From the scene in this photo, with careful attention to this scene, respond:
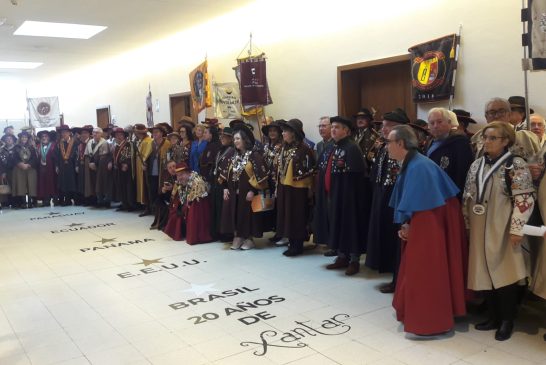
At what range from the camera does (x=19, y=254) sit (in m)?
6.12

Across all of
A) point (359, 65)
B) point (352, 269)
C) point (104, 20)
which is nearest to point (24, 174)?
point (104, 20)

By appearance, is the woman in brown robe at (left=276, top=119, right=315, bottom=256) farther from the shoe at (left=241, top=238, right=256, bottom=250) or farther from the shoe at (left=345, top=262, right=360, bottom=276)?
the shoe at (left=345, top=262, right=360, bottom=276)

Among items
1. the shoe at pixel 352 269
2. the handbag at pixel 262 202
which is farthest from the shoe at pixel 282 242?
the shoe at pixel 352 269

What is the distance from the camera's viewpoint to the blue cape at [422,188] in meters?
3.21

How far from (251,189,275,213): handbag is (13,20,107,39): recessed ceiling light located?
4.97m

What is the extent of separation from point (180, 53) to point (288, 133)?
19.0ft

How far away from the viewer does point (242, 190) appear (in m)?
5.84

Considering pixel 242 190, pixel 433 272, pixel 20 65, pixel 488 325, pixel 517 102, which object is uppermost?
pixel 20 65

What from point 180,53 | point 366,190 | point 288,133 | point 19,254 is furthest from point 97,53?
point 366,190

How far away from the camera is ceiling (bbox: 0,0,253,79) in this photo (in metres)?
7.19

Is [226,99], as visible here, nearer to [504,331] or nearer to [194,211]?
[194,211]

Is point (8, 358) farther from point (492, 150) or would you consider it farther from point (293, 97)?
point (293, 97)

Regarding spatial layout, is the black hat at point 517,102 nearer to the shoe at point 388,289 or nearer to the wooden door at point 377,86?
the wooden door at point 377,86

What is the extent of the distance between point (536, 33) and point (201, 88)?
5.89 meters
